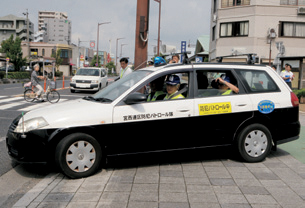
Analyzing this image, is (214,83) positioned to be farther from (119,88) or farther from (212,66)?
(119,88)

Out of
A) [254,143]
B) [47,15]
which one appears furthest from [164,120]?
[47,15]

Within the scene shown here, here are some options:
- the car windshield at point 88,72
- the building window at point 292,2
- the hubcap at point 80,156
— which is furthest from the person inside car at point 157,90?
the building window at point 292,2

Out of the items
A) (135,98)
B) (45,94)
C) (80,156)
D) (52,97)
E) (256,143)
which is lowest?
(80,156)

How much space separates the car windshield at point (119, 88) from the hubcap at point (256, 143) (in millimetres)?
1925

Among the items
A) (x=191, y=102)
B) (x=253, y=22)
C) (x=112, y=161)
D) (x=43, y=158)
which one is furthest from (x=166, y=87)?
(x=253, y=22)

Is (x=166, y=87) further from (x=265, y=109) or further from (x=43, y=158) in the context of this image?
(x=43, y=158)

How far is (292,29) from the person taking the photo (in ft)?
118

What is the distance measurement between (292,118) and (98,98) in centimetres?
323

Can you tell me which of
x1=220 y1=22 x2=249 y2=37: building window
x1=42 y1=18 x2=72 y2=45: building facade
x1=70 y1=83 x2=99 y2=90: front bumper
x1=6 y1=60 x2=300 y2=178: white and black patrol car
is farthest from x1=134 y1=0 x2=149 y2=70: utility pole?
x1=42 y1=18 x2=72 y2=45: building facade

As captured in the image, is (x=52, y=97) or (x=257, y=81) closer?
(x=257, y=81)

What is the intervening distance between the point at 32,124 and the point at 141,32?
5496 millimetres

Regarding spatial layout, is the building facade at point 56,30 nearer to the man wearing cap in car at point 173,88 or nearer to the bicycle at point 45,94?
the bicycle at point 45,94

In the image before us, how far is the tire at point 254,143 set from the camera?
558 cm

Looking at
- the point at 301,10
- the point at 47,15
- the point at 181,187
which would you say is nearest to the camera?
the point at 181,187
